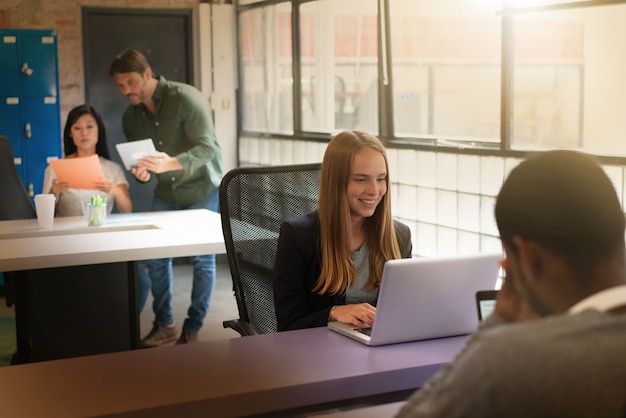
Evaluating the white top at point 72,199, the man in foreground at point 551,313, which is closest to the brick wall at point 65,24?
the white top at point 72,199

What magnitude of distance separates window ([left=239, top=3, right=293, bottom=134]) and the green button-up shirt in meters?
1.55

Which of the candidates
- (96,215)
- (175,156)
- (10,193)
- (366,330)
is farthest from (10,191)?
(366,330)

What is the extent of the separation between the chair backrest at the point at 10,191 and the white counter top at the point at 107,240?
0.76 feet

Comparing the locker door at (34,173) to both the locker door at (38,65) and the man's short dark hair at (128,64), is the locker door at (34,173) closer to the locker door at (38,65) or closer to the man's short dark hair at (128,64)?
the locker door at (38,65)

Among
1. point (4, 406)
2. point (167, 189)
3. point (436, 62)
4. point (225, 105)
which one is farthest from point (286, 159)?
point (4, 406)

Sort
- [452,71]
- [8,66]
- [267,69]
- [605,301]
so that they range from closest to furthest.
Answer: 1. [605,301]
2. [452,71]
3. [8,66]
4. [267,69]

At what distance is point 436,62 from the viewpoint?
4.64 metres

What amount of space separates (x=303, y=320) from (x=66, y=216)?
229 cm

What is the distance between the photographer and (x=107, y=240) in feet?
11.9

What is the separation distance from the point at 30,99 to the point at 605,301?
595 cm

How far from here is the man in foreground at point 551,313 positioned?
2.93 ft

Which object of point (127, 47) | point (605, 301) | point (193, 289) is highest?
point (127, 47)

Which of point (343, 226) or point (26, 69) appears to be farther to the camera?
point (26, 69)

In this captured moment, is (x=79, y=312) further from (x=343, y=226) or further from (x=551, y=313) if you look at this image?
(x=551, y=313)
